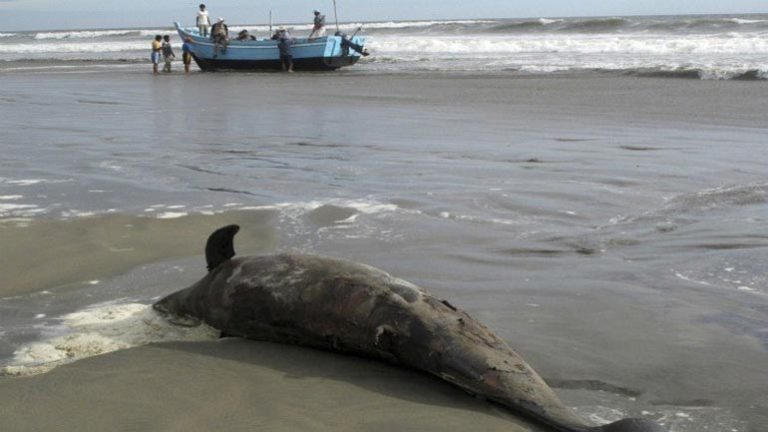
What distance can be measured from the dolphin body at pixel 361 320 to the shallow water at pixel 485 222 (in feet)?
0.93

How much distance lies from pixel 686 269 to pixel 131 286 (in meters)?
3.20

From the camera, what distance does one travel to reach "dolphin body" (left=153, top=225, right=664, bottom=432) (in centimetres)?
341

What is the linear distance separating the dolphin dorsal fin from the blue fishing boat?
27661 millimetres

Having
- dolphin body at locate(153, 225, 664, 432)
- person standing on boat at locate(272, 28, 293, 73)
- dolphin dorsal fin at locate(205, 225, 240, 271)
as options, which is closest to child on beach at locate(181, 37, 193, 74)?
Answer: person standing on boat at locate(272, 28, 293, 73)

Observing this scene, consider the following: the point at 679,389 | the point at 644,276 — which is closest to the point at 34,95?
the point at 644,276

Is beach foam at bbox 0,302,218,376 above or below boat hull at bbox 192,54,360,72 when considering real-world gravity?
above

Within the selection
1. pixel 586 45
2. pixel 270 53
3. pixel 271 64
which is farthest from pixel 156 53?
pixel 586 45

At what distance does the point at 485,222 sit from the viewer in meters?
6.73

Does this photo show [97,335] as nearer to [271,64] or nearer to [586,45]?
[271,64]

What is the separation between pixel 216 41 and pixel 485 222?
90.9 feet

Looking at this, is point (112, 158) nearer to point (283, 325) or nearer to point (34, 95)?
point (283, 325)

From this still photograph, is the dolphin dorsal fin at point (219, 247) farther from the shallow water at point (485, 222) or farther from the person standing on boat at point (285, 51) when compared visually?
the person standing on boat at point (285, 51)

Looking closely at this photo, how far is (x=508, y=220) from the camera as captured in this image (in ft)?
22.4

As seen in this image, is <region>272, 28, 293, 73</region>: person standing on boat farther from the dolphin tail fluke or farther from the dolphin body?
the dolphin tail fluke
